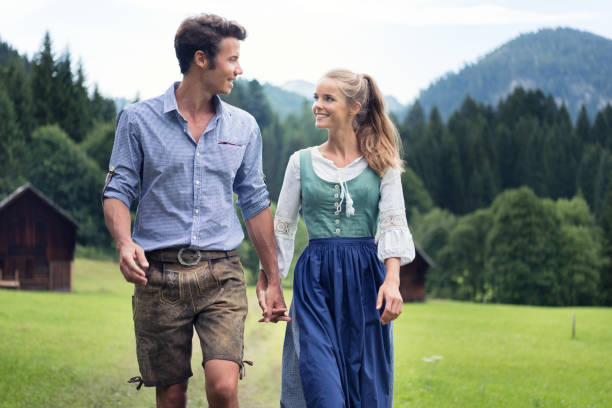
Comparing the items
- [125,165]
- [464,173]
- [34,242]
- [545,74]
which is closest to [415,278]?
[34,242]

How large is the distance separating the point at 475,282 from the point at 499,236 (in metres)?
7.10

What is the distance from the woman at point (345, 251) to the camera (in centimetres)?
457

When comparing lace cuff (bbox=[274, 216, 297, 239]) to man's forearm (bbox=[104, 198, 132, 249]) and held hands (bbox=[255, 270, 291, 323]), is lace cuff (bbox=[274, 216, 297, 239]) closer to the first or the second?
held hands (bbox=[255, 270, 291, 323])

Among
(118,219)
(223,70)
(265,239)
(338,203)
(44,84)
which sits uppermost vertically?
(44,84)

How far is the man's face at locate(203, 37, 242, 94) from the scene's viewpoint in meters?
4.44

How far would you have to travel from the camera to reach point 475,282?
6800cm

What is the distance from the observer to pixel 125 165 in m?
4.29

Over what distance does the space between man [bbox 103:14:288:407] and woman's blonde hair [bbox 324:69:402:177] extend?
728 mm

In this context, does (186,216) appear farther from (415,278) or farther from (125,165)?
(415,278)

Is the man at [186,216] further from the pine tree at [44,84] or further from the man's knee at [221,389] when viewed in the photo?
the pine tree at [44,84]

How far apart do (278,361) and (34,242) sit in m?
29.5

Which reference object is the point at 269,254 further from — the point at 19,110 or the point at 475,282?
the point at 475,282

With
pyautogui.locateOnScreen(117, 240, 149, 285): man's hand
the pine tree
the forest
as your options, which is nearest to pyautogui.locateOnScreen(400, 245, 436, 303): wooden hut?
the forest

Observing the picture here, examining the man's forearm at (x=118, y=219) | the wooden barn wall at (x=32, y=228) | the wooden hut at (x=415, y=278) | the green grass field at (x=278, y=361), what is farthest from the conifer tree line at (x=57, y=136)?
the man's forearm at (x=118, y=219)
